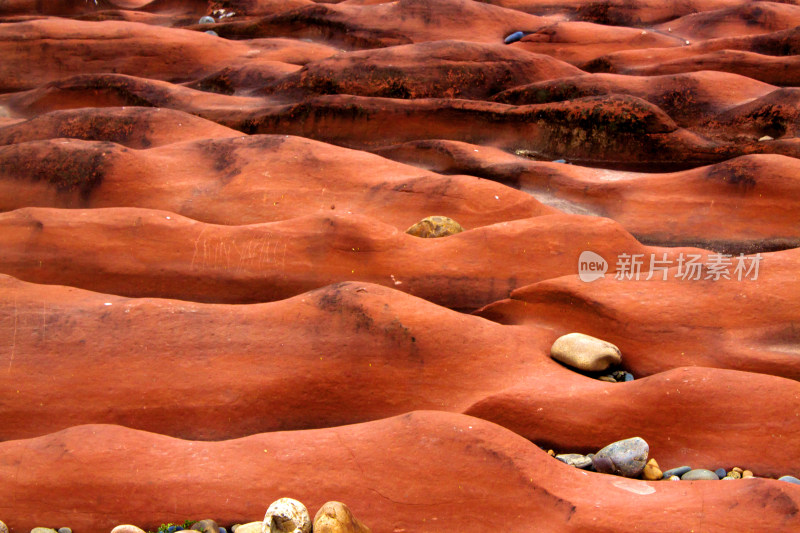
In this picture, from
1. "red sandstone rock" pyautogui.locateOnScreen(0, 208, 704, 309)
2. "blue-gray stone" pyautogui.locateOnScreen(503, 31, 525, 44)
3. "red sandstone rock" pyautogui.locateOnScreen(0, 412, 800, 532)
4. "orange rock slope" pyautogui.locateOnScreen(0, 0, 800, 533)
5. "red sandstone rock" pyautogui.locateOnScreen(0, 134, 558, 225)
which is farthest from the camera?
"blue-gray stone" pyautogui.locateOnScreen(503, 31, 525, 44)

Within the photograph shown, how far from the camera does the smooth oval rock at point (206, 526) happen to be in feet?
8.86

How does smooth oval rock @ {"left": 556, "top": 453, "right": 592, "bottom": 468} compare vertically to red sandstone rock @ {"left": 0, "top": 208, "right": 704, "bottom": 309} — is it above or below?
below

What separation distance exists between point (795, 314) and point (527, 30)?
5392mm

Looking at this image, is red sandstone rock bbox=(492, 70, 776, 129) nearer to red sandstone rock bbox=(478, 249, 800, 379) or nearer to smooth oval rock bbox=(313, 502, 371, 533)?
red sandstone rock bbox=(478, 249, 800, 379)

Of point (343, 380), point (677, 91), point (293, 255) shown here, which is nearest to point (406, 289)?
point (293, 255)

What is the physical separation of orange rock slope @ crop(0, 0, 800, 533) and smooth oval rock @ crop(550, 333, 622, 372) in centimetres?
7

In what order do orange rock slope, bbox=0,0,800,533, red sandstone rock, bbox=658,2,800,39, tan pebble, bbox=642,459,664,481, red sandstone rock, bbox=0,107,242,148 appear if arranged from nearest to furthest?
orange rock slope, bbox=0,0,800,533 → tan pebble, bbox=642,459,664,481 → red sandstone rock, bbox=0,107,242,148 → red sandstone rock, bbox=658,2,800,39

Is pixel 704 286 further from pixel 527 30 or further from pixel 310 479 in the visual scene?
pixel 527 30

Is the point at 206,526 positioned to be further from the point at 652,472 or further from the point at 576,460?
the point at 652,472

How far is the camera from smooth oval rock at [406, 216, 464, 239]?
4.42 metres

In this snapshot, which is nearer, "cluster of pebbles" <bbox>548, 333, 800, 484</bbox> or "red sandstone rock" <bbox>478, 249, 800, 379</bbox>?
"cluster of pebbles" <bbox>548, 333, 800, 484</bbox>

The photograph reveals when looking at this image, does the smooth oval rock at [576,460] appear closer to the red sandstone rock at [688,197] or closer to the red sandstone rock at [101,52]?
the red sandstone rock at [688,197]

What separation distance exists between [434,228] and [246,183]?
1.43m

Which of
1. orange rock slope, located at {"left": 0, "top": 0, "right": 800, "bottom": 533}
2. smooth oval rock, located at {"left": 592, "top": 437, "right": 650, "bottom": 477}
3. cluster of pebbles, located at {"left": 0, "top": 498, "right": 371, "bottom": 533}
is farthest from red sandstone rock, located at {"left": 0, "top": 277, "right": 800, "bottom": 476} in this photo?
cluster of pebbles, located at {"left": 0, "top": 498, "right": 371, "bottom": 533}
